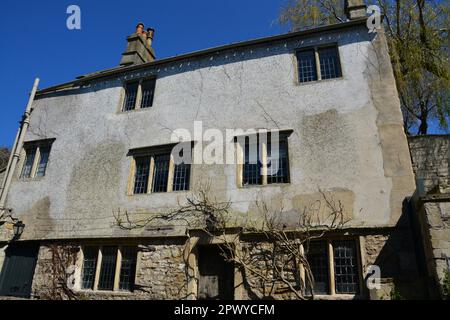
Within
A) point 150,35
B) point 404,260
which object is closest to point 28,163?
point 150,35

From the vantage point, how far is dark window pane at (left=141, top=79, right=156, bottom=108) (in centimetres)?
1140

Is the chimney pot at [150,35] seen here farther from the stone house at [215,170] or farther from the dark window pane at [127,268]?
the dark window pane at [127,268]

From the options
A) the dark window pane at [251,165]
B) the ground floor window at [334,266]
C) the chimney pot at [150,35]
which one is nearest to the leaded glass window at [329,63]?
the dark window pane at [251,165]

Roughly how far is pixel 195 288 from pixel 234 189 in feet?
8.93

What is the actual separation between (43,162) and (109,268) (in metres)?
5.14

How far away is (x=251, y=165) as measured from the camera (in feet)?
30.2

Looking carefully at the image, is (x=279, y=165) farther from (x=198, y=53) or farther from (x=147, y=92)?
(x=147, y=92)

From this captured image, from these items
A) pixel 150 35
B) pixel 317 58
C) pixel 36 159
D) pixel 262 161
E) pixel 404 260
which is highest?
pixel 150 35

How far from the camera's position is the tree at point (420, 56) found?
10969 mm

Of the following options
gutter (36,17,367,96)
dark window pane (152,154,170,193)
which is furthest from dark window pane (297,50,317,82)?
dark window pane (152,154,170,193)

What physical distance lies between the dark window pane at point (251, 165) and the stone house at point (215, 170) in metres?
0.04

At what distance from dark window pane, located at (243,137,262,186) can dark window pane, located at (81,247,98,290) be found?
4982mm

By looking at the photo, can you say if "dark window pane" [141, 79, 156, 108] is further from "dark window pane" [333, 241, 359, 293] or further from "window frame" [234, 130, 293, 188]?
"dark window pane" [333, 241, 359, 293]

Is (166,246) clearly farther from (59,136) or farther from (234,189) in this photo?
(59,136)
